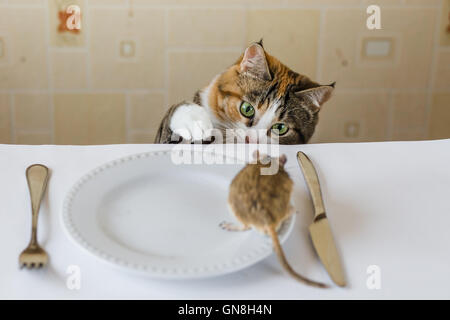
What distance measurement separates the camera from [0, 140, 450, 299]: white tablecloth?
51 centimetres

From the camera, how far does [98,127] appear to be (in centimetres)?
161

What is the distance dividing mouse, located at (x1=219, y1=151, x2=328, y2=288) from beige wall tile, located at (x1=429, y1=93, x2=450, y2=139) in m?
1.26

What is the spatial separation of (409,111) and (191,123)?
39.9 inches

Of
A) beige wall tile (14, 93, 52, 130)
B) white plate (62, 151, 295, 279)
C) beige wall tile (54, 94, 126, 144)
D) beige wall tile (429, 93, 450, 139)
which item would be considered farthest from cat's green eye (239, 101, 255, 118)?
beige wall tile (429, 93, 450, 139)

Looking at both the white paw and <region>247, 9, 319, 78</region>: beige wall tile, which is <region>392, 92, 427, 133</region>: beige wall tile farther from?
the white paw

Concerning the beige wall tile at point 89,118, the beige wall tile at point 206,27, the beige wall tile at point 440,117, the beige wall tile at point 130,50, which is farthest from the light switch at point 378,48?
the beige wall tile at point 89,118

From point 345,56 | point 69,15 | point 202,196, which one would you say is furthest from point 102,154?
point 345,56

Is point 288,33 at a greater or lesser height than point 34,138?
greater

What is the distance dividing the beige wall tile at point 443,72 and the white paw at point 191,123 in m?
0.96

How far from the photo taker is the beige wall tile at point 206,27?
1.47m

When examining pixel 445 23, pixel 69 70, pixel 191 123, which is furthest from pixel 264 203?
pixel 445 23

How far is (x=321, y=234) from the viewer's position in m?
0.59

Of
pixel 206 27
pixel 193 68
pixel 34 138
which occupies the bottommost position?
pixel 34 138

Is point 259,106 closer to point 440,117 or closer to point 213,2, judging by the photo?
point 213,2
